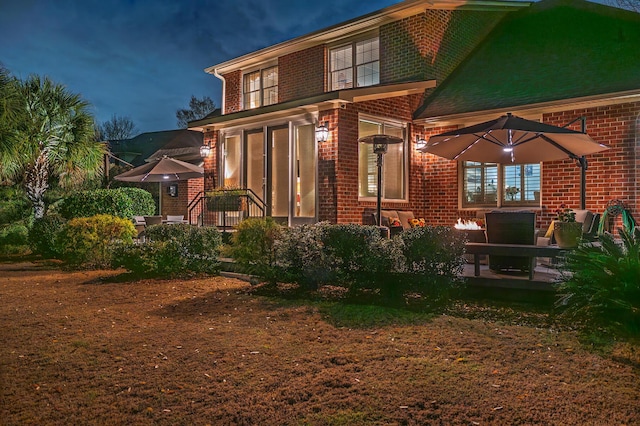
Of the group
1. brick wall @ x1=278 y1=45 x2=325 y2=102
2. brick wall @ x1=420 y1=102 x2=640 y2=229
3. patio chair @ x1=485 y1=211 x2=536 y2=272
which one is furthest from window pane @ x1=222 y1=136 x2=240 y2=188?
patio chair @ x1=485 y1=211 x2=536 y2=272

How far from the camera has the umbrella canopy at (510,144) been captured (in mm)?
8008

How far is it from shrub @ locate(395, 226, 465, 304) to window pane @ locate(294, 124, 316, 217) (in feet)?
19.9

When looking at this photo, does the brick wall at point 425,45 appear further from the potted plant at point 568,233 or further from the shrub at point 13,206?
the shrub at point 13,206

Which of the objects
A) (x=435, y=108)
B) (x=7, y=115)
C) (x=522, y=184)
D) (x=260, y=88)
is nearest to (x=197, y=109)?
(x=260, y=88)

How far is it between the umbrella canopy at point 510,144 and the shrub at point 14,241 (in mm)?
10501

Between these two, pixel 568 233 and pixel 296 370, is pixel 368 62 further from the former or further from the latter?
pixel 296 370

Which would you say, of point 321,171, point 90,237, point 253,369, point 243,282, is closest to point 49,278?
point 90,237

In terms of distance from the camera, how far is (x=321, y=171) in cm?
1170

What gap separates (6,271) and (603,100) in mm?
11946

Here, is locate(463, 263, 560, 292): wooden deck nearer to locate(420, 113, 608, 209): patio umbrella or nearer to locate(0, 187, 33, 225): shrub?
locate(420, 113, 608, 209): patio umbrella

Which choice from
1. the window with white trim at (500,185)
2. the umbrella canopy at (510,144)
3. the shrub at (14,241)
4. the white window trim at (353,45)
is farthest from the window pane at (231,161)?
the umbrella canopy at (510,144)

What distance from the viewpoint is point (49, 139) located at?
13766 millimetres

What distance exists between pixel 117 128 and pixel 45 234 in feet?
134

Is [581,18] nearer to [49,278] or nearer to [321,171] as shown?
[321,171]
